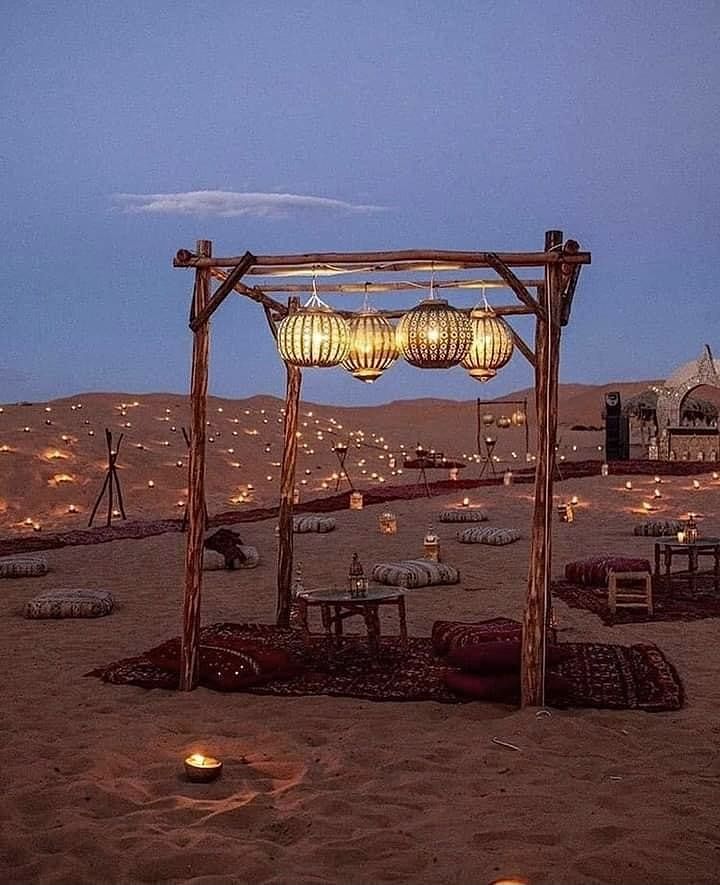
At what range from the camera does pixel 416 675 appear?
707 cm

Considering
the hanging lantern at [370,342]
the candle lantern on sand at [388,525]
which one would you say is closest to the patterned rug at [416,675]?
the hanging lantern at [370,342]

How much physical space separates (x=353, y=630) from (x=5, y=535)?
998 centimetres

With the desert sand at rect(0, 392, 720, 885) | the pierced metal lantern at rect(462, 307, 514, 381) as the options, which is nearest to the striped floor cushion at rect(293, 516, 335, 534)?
the desert sand at rect(0, 392, 720, 885)

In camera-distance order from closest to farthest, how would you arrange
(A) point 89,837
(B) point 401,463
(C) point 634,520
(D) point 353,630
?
1. (A) point 89,837
2. (D) point 353,630
3. (C) point 634,520
4. (B) point 401,463

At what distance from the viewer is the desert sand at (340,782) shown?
4.03 meters

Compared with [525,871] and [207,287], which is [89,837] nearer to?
[525,871]

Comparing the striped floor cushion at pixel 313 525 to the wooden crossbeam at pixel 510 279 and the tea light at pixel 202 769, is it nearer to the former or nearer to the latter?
the wooden crossbeam at pixel 510 279

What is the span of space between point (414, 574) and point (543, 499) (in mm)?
4583

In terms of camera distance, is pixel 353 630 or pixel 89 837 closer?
pixel 89 837

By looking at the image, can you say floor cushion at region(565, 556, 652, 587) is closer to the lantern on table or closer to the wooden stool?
the wooden stool

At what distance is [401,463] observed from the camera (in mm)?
30797

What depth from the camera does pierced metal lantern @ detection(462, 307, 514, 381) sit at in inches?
291

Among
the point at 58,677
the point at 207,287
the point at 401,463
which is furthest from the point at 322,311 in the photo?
the point at 401,463

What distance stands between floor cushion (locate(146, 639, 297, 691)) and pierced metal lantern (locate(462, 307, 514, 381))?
2419 mm
